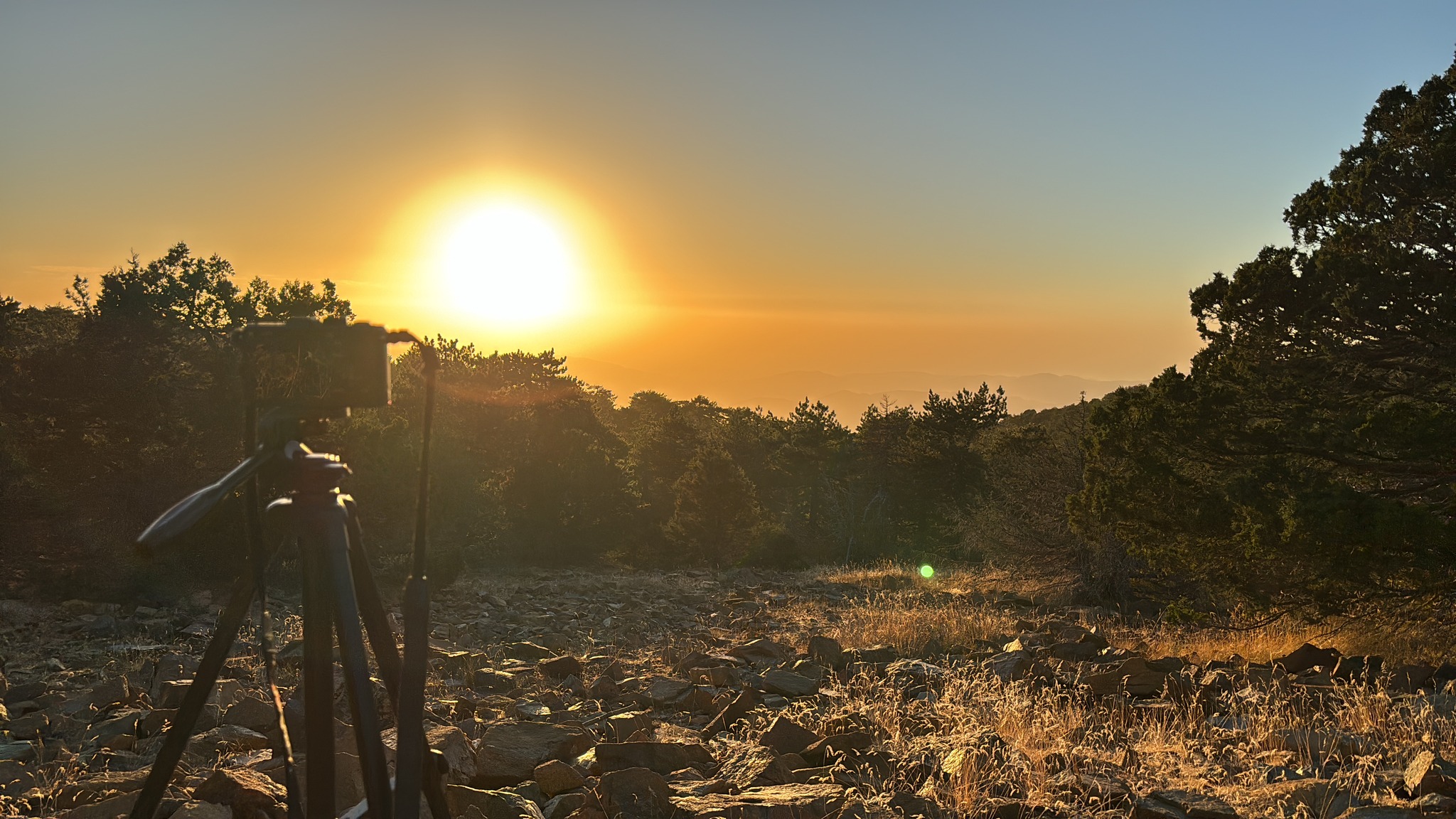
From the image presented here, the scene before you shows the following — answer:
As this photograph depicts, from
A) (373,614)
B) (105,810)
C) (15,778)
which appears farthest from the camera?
(15,778)

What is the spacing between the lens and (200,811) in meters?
3.61

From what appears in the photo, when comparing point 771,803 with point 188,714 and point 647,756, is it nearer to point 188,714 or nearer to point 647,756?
point 647,756

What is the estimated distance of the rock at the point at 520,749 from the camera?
4.88 metres

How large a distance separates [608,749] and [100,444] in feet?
53.7

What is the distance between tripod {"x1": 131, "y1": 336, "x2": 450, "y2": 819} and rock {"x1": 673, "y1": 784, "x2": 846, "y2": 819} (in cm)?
211

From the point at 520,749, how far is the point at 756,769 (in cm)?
139

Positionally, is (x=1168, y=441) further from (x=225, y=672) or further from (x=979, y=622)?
(x=225, y=672)

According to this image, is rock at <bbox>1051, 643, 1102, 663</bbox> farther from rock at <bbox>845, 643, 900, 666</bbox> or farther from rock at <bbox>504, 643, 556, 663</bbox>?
rock at <bbox>504, 643, 556, 663</bbox>

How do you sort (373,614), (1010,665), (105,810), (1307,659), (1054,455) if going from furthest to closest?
(1054,455)
(1307,659)
(1010,665)
(105,810)
(373,614)

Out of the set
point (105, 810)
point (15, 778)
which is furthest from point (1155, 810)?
point (15, 778)

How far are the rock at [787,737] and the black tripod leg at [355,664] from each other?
360 centimetres

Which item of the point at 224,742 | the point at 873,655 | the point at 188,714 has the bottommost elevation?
the point at 873,655

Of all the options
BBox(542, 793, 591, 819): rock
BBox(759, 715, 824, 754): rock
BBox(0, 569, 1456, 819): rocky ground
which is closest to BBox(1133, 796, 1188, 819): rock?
BBox(0, 569, 1456, 819): rocky ground

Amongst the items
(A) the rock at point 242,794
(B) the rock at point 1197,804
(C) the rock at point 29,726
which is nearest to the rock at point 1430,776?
(B) the rock at point 1197,804
